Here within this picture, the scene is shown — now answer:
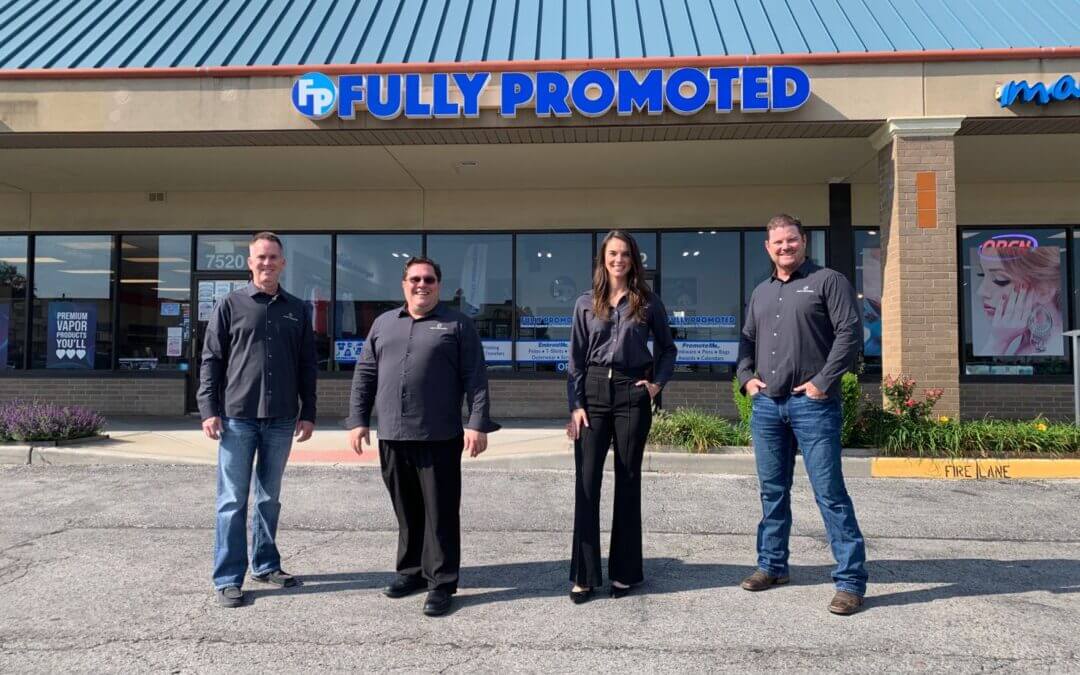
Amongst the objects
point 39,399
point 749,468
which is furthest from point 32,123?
point 749,468

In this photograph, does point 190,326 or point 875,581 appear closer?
point 875,581

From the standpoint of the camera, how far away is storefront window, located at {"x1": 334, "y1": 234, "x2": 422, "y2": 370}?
12766mm

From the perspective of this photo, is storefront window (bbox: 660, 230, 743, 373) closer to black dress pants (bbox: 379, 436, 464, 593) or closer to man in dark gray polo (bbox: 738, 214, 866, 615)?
man in dark gray polo (bbox: 738, 214, 866, 615)

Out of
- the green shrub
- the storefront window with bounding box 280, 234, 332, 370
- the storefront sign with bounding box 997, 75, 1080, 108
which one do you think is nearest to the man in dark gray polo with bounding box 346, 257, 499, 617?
the green shrub

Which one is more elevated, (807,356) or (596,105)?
(596,105)

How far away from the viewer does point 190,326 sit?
41.9ft

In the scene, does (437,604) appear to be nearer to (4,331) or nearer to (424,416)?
(424,416)

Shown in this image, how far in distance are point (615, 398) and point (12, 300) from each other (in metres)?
13.4

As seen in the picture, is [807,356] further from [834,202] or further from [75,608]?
[834,202]

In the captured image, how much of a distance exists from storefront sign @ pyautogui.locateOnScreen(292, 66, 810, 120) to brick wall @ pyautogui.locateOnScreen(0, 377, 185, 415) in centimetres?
630

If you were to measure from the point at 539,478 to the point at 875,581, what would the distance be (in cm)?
391

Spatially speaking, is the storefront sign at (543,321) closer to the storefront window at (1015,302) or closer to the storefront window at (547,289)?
the storefront window at (547,289)

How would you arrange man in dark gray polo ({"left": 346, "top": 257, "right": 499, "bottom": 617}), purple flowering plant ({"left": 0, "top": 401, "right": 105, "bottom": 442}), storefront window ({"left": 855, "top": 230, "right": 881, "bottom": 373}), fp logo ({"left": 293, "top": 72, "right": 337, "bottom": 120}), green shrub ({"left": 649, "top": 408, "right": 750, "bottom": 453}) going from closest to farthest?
man in dark gray polo ({"left": 346, "top": 257, "right": 499, "bottom": 617}), green shrub ({"left": 649, "top": 408, "right": 750, "bottom": 453}), purple flowering plant ({"left": 0, "top": 401, "right": 105, "bottom": 442}), fp logo ({"left": 293, "top": 72, "right": 337, "bottom": 120}), storefront window ({"left": 855, "top": 230, "right": 881, "bottom": 373})

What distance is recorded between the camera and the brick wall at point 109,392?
1261 cm
